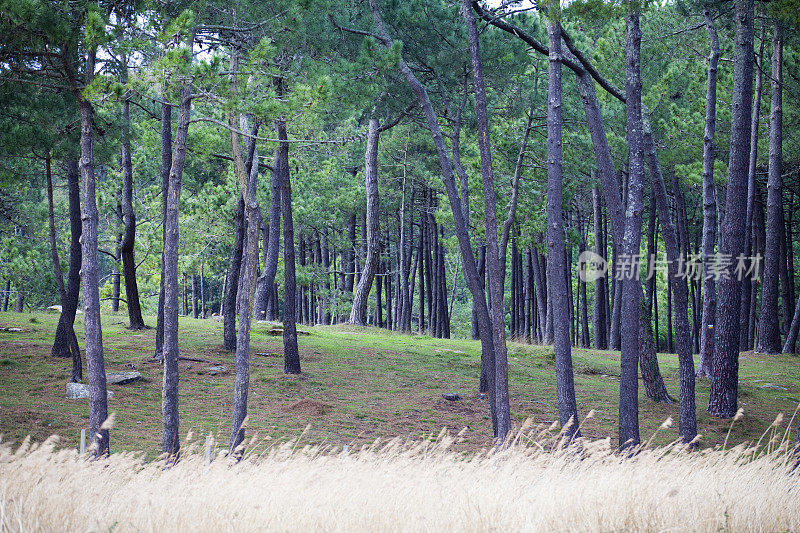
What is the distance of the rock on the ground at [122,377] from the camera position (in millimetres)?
11156

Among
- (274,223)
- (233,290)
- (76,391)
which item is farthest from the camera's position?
(274,223)

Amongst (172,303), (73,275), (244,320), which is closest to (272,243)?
(73,275)

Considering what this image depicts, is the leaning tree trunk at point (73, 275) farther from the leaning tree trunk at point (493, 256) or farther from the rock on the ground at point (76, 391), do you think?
the leaning tree trunk at point (493, 256)

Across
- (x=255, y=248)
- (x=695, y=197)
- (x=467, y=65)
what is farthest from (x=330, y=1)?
(x=695, y=197)

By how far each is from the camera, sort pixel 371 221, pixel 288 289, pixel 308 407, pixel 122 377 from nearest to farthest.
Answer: pixel 308 407 < pixel 122 377 < pixel 288 289 < pixel 371 221

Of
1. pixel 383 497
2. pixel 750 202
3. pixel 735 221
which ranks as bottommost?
pixel 383 497

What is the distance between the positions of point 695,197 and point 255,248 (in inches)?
1020

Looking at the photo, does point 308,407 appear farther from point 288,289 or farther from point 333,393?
point 288,289

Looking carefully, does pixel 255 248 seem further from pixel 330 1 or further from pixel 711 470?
pixel 711 470

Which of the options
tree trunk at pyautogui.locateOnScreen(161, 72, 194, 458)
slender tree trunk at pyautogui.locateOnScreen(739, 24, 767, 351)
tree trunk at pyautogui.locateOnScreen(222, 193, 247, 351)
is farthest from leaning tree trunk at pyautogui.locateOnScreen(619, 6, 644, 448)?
slender tree trunk at pyautogui.locateOnScreen(739, 24, 767, 351)

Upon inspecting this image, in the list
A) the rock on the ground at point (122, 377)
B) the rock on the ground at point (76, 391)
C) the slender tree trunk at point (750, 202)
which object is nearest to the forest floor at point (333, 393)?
the rock on the ground at point (76, 391)

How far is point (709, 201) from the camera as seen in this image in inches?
518
